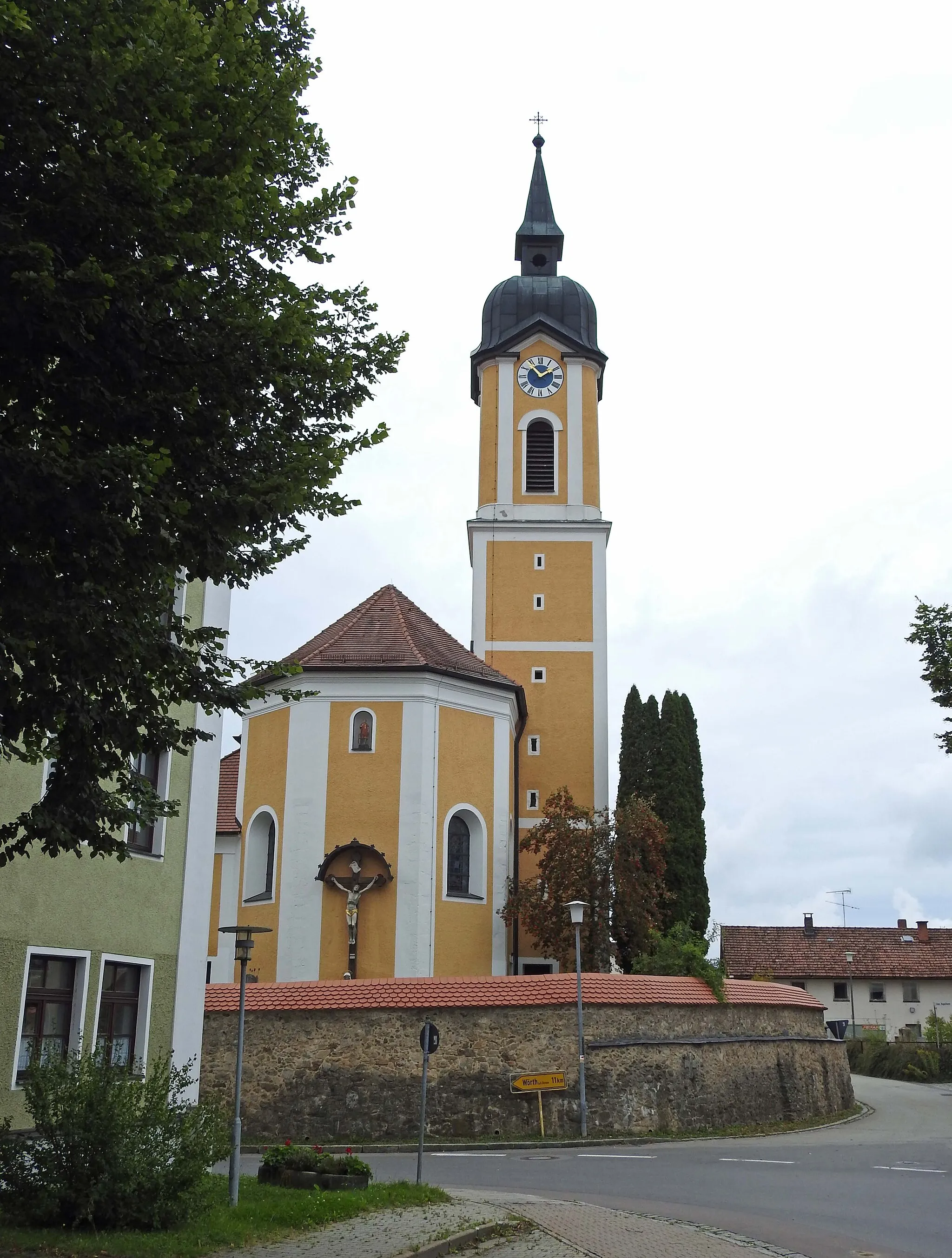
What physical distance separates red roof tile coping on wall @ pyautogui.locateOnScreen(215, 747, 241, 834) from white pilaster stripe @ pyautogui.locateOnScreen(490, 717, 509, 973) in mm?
6432

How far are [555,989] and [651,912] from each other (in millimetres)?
7102

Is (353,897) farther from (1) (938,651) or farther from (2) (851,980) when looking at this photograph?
(2) (851,980)

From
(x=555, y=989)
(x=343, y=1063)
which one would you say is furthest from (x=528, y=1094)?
(x=343, y=1063)

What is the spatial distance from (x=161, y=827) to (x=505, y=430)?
24770 mm

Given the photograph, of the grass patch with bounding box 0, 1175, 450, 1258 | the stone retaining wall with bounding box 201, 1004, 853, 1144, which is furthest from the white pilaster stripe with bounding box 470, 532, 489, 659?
the grass patch with bounding box 0, 1175, 450, 1258

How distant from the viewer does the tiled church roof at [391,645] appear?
30.3m

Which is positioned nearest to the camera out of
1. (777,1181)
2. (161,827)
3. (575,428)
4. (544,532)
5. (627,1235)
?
(627,1235)

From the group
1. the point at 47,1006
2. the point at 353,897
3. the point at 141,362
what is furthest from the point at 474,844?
the point at 141,362

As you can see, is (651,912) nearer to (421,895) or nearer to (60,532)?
(421,895)

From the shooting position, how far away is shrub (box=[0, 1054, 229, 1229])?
10.2m

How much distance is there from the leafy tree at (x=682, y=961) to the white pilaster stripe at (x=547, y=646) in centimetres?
1069

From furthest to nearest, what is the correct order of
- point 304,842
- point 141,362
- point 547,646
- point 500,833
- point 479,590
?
1. point 479,590
2. point 547,646
3. point 500,833
4. point 304,842
5. point 141,362

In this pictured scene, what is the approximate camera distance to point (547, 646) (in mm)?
36688

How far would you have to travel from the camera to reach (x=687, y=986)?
24609 mm
